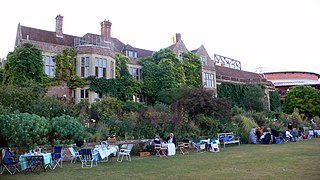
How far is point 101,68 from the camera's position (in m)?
28.7

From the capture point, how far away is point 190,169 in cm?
1066

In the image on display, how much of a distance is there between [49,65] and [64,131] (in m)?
14.7

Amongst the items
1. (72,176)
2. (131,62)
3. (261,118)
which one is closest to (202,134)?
(261,118)

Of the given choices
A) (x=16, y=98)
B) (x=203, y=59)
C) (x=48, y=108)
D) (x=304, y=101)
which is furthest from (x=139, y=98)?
(x=304, y=101)

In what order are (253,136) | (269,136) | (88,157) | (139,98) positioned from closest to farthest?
(88,157) < (269,136) < (253,136) < (139,98)

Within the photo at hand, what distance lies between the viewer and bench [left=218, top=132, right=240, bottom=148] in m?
20.4

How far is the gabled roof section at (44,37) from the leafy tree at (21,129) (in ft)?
55.0

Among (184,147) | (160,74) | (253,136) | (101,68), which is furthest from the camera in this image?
(160,74)

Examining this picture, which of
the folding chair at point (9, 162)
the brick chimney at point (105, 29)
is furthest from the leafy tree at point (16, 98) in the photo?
the brick chimney at point (105, 29)

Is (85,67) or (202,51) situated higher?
(202,51)

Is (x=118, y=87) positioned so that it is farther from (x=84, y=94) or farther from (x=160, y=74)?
(x=160, y=74)

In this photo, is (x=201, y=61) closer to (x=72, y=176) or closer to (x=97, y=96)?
(x=97, y=96)

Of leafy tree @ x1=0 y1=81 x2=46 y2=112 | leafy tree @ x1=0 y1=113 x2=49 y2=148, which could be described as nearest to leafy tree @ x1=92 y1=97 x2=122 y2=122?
leafy tree @ x1=0 y1=81 x2=46 y2=112

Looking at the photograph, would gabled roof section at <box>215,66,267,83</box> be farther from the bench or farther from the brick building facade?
the bench
